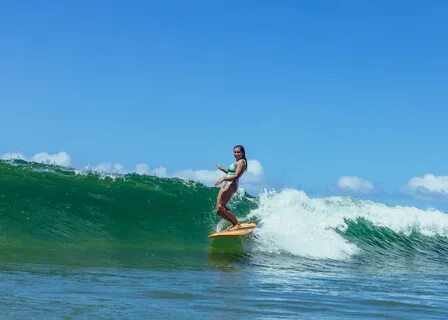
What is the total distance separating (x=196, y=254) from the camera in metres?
12.6

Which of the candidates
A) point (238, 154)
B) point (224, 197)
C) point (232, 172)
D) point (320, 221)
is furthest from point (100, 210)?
point (320, 221)

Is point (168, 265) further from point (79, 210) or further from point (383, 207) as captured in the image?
point (383, 207)

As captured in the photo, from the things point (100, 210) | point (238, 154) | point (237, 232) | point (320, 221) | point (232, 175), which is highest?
point (238, 154)

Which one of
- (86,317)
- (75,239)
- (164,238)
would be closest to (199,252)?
(164,238)

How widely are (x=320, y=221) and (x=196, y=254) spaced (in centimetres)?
580

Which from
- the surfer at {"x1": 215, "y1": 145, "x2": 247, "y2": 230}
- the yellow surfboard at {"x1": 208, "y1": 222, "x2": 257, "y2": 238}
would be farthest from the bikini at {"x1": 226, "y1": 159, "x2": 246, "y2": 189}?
the yellow surfboard at {"x1": 208, "y1": 222, "x2": 257, "y2": 238}

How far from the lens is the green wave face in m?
12.8

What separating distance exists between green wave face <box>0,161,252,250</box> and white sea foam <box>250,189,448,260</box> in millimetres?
1188

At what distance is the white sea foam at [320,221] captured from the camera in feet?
46.9

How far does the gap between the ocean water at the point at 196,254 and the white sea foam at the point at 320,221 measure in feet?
0.18

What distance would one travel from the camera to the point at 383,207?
22.8m

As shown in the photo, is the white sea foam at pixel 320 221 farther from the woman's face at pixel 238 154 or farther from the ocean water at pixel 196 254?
the woman's face at pixel 238 154

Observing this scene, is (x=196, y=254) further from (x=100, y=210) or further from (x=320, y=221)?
(x=320, y=221)

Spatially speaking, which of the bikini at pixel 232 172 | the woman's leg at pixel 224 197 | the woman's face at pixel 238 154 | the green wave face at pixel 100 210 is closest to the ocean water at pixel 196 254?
the green wave face at pixel 100 210
